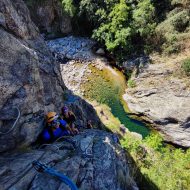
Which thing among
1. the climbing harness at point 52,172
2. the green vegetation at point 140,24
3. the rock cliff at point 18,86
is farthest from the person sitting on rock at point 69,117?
the green vegetation at point 140,24

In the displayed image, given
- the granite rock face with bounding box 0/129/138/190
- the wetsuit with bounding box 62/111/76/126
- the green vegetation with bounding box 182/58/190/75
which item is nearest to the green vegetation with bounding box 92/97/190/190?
the granite rock face with bounding box 0/129/138/190

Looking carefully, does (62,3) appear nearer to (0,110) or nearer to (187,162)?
(187,162)

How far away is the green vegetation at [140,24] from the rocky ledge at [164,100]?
6.45 feet

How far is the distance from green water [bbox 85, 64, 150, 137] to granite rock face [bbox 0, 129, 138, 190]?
32.5 ft

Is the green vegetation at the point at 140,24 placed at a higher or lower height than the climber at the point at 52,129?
higher

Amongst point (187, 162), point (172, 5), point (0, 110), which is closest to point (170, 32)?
point (172, 5)

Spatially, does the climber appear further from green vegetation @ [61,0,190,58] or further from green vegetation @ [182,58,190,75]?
green vegetation @ [61,0,190,58]

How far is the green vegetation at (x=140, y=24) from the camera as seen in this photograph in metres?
19.5

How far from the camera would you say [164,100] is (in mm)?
17875

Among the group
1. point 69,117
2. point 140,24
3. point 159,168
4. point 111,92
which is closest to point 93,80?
point 111,92

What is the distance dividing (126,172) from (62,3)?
18.6 m

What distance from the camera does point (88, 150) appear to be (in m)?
7.62

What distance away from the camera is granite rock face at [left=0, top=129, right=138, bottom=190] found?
5332mm

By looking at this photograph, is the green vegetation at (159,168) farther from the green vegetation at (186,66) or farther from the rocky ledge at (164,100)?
the green vegetation at (186,66)
